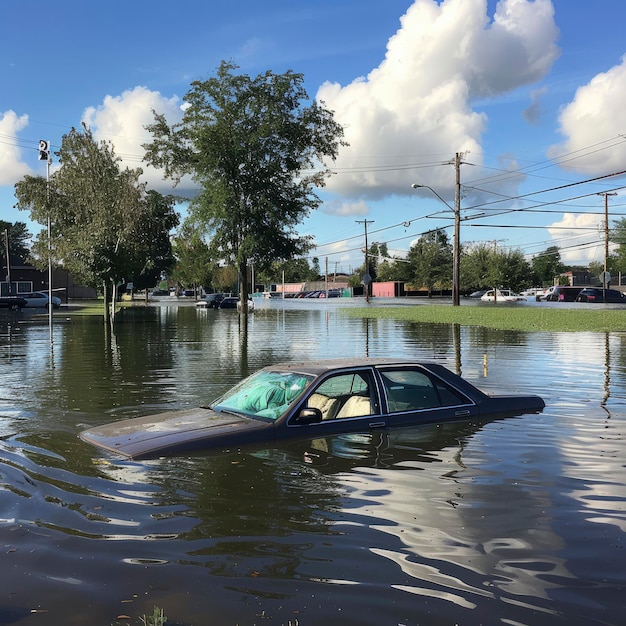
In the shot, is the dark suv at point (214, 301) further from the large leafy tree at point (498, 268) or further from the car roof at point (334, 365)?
the car roof at point (334, 365)

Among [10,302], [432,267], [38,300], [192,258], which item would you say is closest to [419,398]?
[192,258]

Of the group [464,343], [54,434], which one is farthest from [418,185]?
[54,434]

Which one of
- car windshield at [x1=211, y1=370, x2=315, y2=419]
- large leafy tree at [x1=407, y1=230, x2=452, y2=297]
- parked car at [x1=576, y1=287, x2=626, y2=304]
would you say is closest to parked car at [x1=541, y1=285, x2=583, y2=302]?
parked car at [x1=576, y1=287, x2=626, y2=304]

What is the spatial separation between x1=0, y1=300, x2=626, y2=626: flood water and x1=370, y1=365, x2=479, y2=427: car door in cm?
18

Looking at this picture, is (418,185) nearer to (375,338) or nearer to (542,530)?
(375,338)

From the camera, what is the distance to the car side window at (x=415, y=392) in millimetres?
7559

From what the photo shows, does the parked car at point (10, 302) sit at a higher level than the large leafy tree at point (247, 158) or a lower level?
lower

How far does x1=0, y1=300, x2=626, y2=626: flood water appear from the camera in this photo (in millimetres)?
3785

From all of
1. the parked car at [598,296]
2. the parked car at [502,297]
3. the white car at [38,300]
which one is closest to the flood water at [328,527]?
the white car at [38,300]

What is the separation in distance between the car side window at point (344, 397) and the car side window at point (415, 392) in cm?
24

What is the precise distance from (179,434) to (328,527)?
2140 mm

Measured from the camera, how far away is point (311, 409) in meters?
6.83

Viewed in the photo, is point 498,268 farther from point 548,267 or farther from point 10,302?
point 548,267

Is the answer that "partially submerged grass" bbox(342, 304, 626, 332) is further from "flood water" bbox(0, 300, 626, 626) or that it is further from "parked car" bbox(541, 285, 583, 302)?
"parked car" bbox(541, 285, 583, 302)
